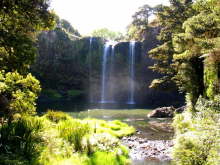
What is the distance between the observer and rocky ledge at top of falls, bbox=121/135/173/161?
13.7 metres

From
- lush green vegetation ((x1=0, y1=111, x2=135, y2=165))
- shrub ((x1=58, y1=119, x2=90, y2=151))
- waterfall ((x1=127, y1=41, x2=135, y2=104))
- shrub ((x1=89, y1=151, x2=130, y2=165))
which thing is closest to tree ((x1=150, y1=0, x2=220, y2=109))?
shrub ((x1=89, y1=151, x2=130, y2=165))

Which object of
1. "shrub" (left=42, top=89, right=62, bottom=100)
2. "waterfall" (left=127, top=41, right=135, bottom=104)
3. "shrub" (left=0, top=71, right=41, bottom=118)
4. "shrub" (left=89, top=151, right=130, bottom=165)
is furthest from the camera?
"waterfall" (left=127, top=41, right=135, bottom=104)

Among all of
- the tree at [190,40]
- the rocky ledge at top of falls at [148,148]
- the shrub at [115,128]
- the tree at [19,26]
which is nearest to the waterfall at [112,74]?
the tree at [190,40]

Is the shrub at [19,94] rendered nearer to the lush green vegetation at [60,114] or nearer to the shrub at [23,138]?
the lush green vegetation at [60,114]

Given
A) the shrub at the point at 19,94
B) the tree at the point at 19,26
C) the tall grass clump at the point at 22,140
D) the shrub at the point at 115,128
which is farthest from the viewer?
the shrub at the point at 115,128

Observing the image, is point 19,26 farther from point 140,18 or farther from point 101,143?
point 140,18

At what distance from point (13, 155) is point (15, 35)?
355cm

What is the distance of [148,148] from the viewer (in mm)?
15344

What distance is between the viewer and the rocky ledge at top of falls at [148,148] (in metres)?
13.7

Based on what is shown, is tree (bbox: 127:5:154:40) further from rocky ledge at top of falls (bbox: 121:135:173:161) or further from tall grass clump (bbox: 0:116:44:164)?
tall grass clump (bbox: 0:116:44:164)

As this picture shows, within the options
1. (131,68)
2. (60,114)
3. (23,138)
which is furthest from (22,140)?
(131,68)

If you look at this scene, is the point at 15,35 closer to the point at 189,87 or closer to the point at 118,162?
the point at 118,162

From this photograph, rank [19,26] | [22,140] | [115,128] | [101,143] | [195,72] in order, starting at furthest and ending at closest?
1. [195,72]
2. [115,128]
3. [101,143]
4. [22,140]
5. [19,26]

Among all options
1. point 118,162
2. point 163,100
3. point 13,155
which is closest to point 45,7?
point 13,155
